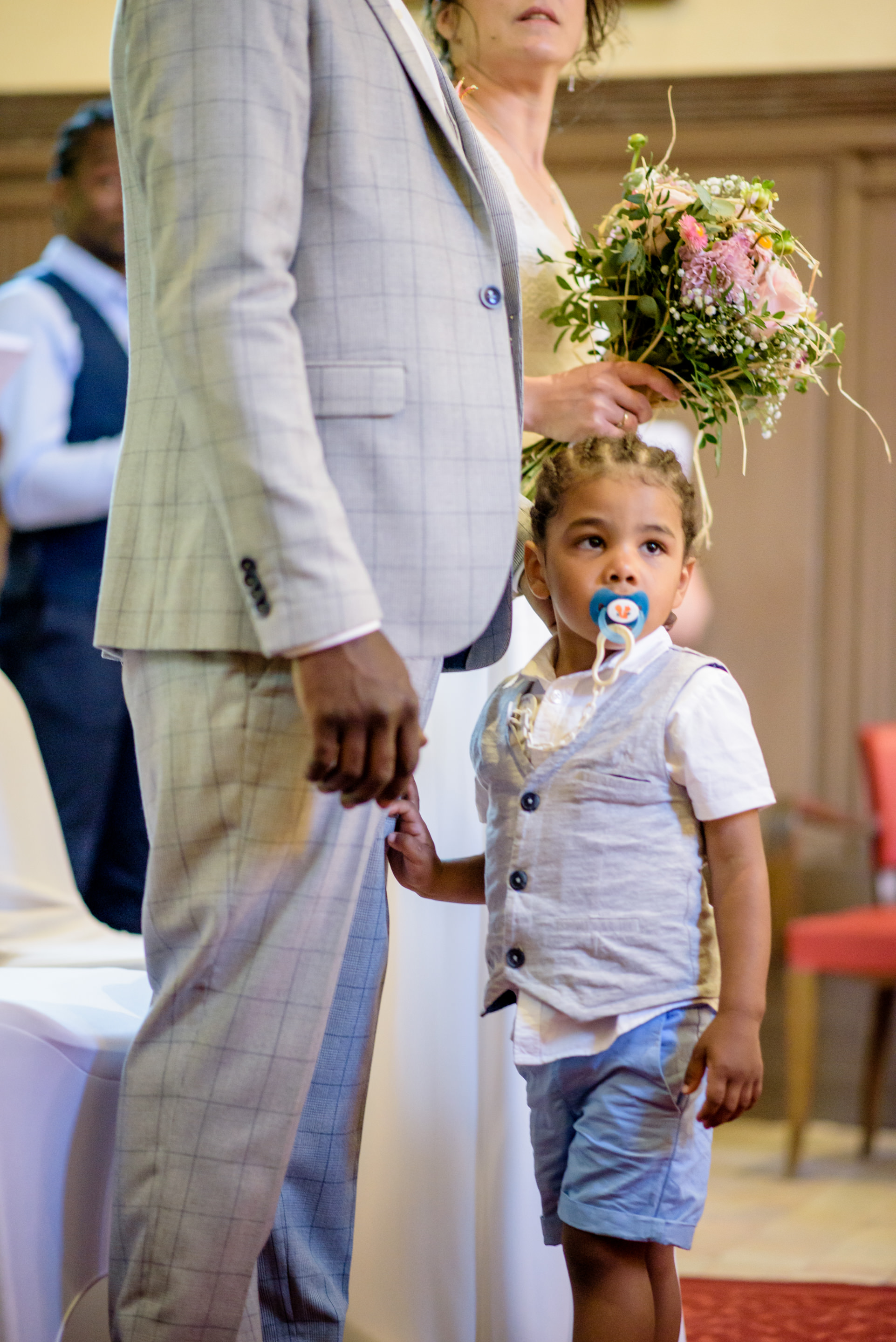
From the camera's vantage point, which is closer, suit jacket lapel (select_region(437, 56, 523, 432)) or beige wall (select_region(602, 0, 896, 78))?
suit jacket lapel (select_region(437, 56, 523, 432))

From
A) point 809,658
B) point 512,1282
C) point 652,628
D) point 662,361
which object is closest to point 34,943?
point 512,1282

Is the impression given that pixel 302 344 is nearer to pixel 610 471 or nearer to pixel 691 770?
pixel 610 471

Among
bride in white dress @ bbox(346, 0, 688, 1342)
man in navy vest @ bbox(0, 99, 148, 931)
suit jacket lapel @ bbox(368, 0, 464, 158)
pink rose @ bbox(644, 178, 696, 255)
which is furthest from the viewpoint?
man in navy vest @ bbox(0, 99, 148, 931)

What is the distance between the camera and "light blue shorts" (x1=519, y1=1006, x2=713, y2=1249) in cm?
122

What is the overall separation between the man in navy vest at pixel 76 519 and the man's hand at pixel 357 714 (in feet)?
5.07

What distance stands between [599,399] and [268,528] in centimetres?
52

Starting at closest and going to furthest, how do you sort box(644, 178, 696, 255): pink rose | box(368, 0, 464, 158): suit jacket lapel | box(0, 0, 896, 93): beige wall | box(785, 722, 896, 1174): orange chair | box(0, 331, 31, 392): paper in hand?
1. box(368, 0, 464, 158): suit jacket lapel
2. box(644, 178, 696, 255): pink rose
3. box(0, 331, 31, 392): paper in hand
4. box(785, 722, 896, 1174): orange chair
5. box(0, 0, 896, 93): beige wall

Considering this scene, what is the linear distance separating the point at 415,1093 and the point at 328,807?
0.60m

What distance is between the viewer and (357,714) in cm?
98

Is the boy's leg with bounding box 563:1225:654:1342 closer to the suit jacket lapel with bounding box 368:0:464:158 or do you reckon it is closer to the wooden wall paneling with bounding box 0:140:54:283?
the suit jacket lapel with bounding box 368:0:464:158

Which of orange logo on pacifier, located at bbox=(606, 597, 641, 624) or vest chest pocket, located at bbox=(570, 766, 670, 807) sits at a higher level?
orange logo on pacifier, located at bbox=(606, 597, 641, 624)

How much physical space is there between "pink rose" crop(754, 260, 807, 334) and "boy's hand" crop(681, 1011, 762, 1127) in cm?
65

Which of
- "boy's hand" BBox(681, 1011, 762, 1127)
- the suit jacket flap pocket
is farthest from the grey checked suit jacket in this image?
"boy's hand" BBox(681, 1011, 762, 1127)

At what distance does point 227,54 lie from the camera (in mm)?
1030
